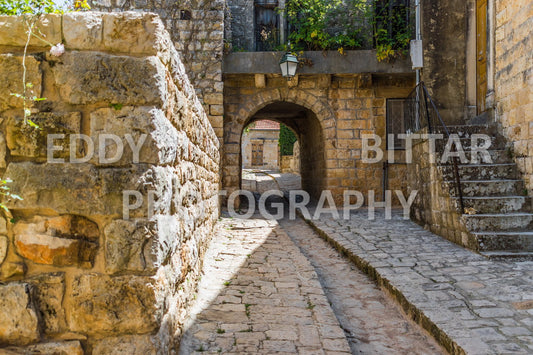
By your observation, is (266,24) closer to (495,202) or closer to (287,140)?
(495,202)

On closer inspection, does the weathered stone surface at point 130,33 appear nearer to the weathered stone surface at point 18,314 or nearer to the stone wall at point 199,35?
the weathered stone surface at point 18,314

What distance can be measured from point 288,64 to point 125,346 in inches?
287

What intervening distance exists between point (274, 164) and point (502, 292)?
25.9 m

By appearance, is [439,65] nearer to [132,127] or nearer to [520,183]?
[520,183]

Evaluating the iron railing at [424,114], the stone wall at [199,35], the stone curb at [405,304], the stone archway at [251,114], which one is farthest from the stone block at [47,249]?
the stone archway at [251,114]

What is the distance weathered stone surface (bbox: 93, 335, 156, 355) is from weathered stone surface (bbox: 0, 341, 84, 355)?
0.29 feet

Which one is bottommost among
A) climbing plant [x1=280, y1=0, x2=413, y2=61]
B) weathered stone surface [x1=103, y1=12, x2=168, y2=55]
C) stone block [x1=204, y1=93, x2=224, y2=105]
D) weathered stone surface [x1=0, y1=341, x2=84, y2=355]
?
weathered stone surface [x1=0, y1=341, x2=84, y2=355]

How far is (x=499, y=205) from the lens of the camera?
511cm

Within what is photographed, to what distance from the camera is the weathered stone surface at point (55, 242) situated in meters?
1.76

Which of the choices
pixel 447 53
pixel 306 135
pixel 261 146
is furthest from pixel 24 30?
pixel 261 146

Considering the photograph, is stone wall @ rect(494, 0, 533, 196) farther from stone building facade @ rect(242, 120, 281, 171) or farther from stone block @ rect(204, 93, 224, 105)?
stone building facade @ rect(242, 120, 281, 171)

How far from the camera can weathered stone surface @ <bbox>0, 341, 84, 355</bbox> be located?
1725 millimetres

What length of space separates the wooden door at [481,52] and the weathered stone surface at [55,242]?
7028mm

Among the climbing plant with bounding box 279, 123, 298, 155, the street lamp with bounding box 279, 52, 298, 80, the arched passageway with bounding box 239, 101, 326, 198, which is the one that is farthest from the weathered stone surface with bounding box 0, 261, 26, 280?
the climbing plant with bounding box 279, 123, 298, 155
